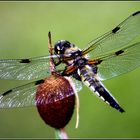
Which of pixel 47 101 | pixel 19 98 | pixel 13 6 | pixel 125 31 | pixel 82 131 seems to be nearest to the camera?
pixel 47 101

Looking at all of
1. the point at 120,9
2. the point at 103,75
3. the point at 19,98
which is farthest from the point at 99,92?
the point at 120,9

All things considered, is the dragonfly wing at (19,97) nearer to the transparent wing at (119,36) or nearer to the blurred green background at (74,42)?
the transparent wing at (119,36)

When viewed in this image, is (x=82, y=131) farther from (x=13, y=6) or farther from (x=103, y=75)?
(x=13, y=6)

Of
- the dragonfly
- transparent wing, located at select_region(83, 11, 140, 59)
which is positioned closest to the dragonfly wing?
the dragonfly

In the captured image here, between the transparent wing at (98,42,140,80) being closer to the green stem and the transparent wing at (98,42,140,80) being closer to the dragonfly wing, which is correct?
the dragonfly wing

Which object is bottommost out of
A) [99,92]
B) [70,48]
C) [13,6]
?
[13,6]
